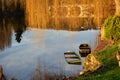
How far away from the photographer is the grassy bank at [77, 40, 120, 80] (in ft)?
48.3

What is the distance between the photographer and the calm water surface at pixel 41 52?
2459 cm

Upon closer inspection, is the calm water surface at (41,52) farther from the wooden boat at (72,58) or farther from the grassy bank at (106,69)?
the grassy bank at (106,69)

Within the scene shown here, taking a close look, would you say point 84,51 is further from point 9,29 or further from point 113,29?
point 9,29

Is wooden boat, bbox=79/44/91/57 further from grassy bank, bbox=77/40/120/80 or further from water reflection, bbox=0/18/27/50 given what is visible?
water reflection, bbox=0/18/27/50

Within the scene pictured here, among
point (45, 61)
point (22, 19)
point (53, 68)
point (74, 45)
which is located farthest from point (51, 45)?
point (22, 19)

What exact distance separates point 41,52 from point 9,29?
19.6 meters

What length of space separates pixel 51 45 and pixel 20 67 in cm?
882

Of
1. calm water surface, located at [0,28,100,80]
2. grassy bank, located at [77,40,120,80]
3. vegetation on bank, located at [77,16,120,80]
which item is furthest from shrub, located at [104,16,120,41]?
grassy bank, located at [77,40,120,80]

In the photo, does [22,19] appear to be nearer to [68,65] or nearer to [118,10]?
[118,10]

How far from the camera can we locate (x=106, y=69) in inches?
659

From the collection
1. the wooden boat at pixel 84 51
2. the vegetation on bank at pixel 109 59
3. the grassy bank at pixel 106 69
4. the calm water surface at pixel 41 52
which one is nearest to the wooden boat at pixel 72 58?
the calm water surface at pixel 41 52

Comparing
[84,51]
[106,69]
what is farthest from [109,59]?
[84,51]

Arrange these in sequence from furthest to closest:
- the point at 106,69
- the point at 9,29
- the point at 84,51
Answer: the point at 9,29, the point at 84,51, the point at 106,69

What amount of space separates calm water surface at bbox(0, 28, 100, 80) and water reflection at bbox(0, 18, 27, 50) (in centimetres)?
63
